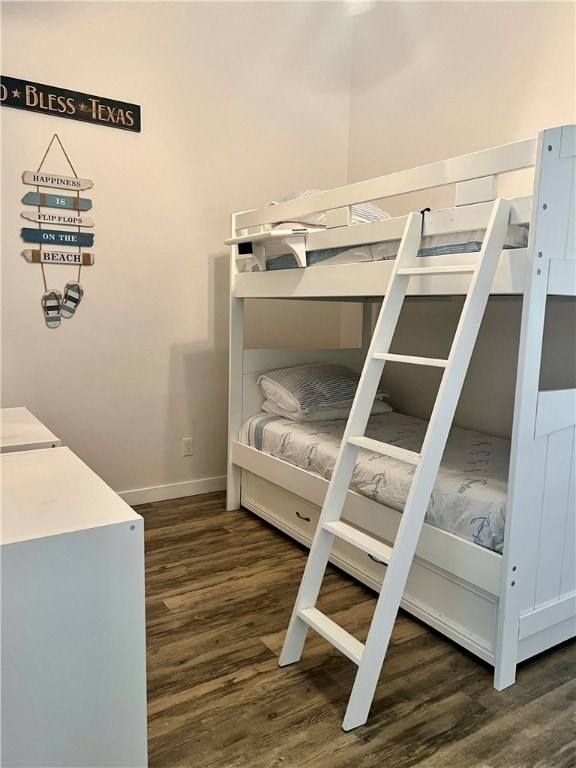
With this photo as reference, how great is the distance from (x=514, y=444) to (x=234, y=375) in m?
1.74

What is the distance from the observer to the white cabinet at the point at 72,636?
1146 mm

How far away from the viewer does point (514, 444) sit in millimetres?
1651

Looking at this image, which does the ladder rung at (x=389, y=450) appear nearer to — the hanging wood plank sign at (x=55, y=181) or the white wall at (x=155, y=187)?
the white wall at (x=155, y=187)

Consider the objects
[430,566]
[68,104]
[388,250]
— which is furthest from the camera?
[68,104]

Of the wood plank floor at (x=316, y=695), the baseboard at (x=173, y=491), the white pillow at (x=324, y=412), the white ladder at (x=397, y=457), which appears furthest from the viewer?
the baseboard at (x=173, y=491)

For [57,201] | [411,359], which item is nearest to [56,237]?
[57,201]

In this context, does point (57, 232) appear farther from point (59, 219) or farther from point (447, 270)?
point (447, 270)

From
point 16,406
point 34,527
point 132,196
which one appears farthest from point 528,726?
point 132,196

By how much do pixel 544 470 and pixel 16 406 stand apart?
2382mm

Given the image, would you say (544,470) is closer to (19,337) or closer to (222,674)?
(222,674)

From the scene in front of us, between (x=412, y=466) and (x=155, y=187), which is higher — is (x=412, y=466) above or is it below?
below

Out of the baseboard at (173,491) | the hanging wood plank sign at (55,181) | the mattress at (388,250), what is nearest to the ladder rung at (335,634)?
the mattress at (388,250)

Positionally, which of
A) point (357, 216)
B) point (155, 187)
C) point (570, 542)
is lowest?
point (570, 542)

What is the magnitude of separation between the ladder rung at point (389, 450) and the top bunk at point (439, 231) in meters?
0.54
